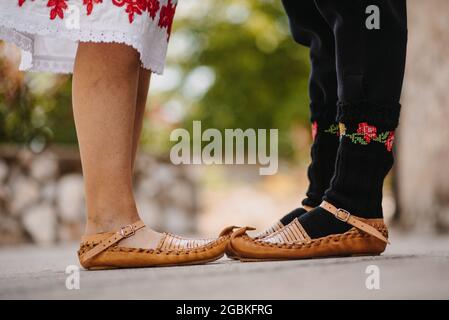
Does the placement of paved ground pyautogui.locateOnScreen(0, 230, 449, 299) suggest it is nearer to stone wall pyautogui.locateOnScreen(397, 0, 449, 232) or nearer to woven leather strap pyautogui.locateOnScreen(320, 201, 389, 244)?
woven leather strap pyautogui.locateOnScreen(320, 201, 389, 244)

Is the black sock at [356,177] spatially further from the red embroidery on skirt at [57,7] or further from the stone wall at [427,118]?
the stone wall at [427,118]

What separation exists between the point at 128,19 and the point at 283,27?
7.25 meters

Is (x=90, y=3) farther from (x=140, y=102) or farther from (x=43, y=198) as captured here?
(x=43, y=198)

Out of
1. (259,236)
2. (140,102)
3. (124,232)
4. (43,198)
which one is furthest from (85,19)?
(43,198)

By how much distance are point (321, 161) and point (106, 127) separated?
573 mm

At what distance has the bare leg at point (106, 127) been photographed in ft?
4.42

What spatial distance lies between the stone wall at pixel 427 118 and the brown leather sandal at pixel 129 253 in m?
2.14

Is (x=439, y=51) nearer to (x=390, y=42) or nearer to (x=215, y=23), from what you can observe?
(x=390, y=42)

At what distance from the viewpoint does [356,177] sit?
139 cm

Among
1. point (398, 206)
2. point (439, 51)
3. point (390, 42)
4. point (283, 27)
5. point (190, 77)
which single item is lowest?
point (398, 206)

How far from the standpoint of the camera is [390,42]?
4.58 feet

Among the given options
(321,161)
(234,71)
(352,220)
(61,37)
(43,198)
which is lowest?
(43,198)

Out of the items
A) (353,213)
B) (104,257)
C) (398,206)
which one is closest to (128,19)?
(104,257)

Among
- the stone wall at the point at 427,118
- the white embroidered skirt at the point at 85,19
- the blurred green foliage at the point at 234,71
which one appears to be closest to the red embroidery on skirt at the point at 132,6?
the white embroidered skirt at the point at 85,19
